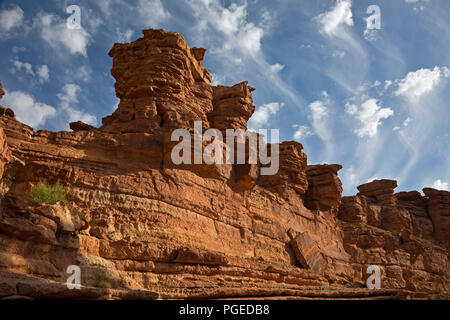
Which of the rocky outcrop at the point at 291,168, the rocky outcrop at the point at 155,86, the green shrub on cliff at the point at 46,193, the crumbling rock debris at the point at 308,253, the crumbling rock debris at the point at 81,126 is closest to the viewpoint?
the green shrub on cliff at the point at 46,193

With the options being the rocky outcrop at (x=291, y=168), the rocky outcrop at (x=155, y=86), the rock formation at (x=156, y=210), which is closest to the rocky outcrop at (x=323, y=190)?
the rock formation at (x=156, y=210)

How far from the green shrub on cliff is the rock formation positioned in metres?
0.30

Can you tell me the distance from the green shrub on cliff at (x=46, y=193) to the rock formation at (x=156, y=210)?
299mm

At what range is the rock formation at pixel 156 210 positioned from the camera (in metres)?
11.8

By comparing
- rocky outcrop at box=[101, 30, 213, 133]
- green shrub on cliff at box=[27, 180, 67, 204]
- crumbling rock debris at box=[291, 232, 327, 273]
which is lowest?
crumbling rock debris at box=[291, 232, 327, 273]

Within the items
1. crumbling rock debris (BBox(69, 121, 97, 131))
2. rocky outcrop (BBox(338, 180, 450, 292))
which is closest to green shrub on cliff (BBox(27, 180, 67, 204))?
crumbling rock debris (BBox(69, 121, 97, 131))

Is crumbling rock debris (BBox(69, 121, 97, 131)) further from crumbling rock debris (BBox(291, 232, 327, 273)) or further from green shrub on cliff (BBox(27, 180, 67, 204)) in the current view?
crumbling rock debris (BBox(291, 232, 327, 273))

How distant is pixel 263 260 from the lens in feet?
64.0

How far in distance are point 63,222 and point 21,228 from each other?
1529mm

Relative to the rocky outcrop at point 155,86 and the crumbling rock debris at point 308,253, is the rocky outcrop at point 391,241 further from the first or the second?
the rocky outcrop at point 155,86

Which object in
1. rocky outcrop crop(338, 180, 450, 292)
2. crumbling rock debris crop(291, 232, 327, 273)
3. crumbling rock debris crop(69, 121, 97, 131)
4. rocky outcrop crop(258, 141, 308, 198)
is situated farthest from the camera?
rocky outcrop crop(338, 180, 450, 292)

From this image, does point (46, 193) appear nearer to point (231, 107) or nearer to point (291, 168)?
point (231, 107)

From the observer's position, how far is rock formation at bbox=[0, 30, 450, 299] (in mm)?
11781
